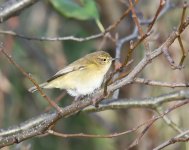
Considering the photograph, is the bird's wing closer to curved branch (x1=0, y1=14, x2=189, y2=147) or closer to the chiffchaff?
the chiffchaff

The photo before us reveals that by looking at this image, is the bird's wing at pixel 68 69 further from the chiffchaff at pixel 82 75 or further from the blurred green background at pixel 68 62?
the blurred green background at pixel 68 62

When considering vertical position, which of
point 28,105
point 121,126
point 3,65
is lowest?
point 121,126

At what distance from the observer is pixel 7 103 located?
5.84 meters

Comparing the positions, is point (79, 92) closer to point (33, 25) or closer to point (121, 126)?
point (121, 126)

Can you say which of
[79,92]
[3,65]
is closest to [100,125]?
[3,65]

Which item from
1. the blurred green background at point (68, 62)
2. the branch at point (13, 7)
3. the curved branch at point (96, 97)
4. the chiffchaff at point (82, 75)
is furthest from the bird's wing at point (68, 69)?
the blurred green background at point (68, 62)

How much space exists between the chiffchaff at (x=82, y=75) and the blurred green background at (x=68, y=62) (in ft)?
5.61

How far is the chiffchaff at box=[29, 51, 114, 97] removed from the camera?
352 centimetres

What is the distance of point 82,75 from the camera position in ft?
11.7

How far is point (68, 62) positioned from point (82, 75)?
7.62 feet

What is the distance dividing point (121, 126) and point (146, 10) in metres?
1.34

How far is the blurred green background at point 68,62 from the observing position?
553 centimetres

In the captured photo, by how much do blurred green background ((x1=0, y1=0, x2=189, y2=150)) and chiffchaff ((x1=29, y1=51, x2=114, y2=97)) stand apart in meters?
1.71

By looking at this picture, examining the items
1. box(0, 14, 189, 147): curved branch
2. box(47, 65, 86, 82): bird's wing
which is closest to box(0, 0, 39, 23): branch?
box(47, 65, 86, 82): bird's wing
